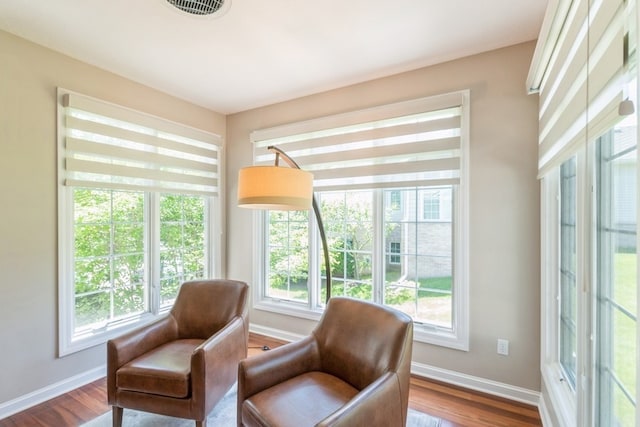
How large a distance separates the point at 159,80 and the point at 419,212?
2650 mm

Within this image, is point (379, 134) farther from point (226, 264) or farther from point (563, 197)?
point (226, 264)

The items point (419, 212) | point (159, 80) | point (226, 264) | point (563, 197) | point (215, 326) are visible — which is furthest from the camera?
point (226, 264)

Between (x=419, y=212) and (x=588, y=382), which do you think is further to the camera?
(x=419, y=212)

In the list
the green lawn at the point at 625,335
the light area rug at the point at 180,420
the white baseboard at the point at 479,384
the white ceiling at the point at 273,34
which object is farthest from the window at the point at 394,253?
the green lawn at the point at 625,335

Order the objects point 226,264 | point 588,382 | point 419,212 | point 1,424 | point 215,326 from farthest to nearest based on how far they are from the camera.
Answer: point 226,264 < point 419,212 < point 215,326 < point 1,424 < point 588,382

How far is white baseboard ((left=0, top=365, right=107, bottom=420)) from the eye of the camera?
6.68ft

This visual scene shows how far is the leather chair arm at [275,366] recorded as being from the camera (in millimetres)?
1562

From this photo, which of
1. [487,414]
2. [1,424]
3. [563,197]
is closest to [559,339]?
[487,414]

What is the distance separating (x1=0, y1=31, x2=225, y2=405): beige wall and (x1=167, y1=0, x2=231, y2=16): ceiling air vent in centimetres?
127

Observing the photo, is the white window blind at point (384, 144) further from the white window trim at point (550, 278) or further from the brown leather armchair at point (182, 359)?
the brown leather armchair at point (182, 359)

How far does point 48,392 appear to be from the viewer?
221 cm

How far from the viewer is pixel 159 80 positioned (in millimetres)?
2812

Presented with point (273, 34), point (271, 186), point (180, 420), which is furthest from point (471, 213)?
point (180, 420)

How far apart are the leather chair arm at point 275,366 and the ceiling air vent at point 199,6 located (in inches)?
80.0
